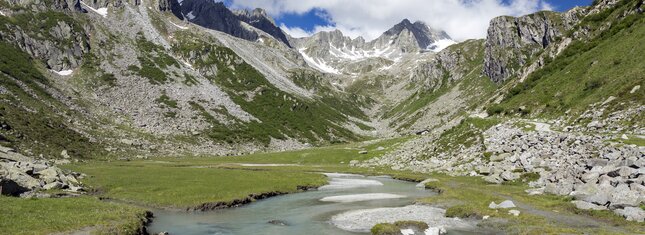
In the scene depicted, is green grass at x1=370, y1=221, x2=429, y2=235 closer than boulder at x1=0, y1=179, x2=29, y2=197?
Yes

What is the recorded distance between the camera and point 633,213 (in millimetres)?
36344

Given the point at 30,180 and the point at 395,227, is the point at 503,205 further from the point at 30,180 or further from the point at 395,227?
Result: the point at 30,180

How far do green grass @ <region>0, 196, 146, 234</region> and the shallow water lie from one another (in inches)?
133

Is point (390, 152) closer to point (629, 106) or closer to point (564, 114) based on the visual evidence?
point (564, 114)

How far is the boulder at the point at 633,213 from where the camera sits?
3569 cm

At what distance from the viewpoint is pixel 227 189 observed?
68.8 meters

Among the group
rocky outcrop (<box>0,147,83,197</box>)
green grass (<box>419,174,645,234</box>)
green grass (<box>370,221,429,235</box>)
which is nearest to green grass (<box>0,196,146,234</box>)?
rocky outcrop (<box>0,147,83,197</box>)

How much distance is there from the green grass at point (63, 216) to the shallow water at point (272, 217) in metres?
3.38

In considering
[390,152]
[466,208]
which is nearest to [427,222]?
[466,208]

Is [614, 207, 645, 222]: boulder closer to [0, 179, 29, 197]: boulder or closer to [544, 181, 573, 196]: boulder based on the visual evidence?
[544, 181, 573, 196]: boulder

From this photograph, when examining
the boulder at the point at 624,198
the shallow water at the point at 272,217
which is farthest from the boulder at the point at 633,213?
the shallow water at the point at 272,217

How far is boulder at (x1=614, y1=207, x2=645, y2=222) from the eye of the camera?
1405 inches

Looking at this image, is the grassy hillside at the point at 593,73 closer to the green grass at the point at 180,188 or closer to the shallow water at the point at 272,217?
the shallow water at the point at 272,217

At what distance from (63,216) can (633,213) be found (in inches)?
2046
